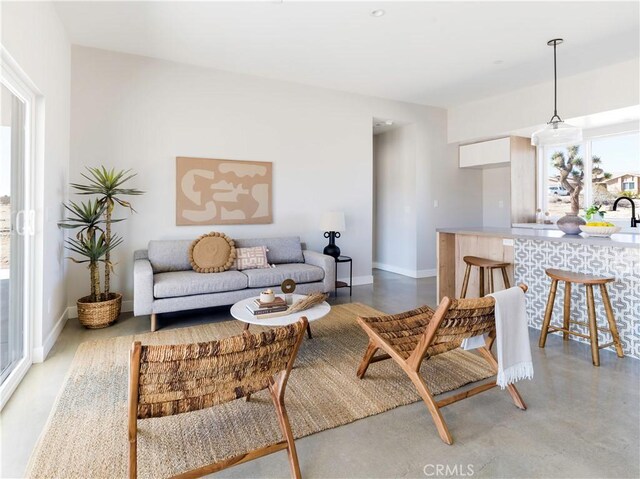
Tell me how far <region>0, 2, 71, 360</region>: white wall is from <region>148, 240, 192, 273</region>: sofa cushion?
81 centimetres

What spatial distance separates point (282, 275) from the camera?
156 inches

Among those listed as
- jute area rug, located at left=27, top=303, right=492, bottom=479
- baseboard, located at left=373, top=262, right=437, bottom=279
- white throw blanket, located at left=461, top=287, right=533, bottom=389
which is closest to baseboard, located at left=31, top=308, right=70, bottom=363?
jute area rug, located at left=27, top=303, right=492, bottom=479

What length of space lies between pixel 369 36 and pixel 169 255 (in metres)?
3.02

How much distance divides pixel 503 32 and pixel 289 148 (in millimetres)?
2677

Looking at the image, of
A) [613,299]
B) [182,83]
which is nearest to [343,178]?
[182,83]

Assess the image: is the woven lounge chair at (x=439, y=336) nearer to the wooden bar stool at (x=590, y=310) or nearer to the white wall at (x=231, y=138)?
the wooden bar stool at (x=590, y=310)

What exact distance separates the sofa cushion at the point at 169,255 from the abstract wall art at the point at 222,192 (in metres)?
0.37

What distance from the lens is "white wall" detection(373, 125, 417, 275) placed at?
609cm

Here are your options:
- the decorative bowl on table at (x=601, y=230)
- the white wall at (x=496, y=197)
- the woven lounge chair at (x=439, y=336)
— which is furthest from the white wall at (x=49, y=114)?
the white wall at (x=496, y=197)

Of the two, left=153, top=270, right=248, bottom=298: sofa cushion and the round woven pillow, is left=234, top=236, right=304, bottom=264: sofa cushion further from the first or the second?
left=153, top=270, right=248, bottom=298: sofa cushion

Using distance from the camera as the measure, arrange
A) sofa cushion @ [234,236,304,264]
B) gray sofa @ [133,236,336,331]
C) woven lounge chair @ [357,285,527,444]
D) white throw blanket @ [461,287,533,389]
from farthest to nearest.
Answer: sofa cushion @ [234,236,304,264]
gray sofa @ [133,236,336,331]
white throw blanket @ [461,287,533,389]
woven lounge chair @ [357,285,527,444]

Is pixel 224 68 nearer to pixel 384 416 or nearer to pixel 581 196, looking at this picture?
pixel 384 416

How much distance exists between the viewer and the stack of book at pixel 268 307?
276 cm

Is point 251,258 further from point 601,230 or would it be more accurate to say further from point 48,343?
point 601,230
